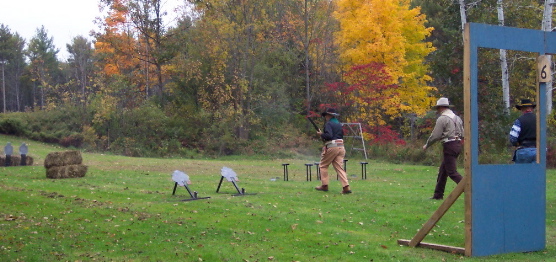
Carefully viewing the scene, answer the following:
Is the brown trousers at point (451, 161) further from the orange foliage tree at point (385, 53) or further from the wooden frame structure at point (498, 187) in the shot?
the orange foliage tree at point (385, 53)

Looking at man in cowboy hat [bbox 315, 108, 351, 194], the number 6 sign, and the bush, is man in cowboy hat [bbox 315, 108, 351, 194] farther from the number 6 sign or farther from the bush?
the bush

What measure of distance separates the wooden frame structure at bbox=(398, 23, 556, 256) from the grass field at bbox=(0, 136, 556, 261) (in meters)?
0.23

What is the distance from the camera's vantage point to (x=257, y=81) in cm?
3694

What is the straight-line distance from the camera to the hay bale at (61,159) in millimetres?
16312

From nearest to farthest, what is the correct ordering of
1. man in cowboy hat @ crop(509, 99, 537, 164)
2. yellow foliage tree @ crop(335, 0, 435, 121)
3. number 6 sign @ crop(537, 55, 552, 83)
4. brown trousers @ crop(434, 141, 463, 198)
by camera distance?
1. number 6 sign @ crop(537, 55, 552, 83)
2. man in cowboy hat @ crop(509, 99, 537, 164)
3. brown trousers @ crop(434, 141, 463, 198)
4. yellow foliage tree @ crop(335, 0, 435, 121)

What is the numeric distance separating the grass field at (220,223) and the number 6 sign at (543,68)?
7.93 feet

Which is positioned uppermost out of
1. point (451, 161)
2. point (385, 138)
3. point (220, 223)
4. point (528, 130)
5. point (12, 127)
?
point (12, 127)

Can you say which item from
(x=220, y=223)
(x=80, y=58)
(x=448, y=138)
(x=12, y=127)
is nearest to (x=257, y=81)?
(x=12, y=127)

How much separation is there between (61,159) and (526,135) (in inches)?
482

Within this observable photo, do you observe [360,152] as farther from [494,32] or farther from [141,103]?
[494,32]

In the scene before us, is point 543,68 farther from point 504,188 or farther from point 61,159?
point 61,159

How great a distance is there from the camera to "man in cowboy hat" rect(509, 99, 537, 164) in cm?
962

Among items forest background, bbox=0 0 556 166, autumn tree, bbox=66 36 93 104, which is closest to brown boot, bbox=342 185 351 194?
forest background, bbox=0 0 556 166

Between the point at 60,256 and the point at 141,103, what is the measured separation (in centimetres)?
2995
